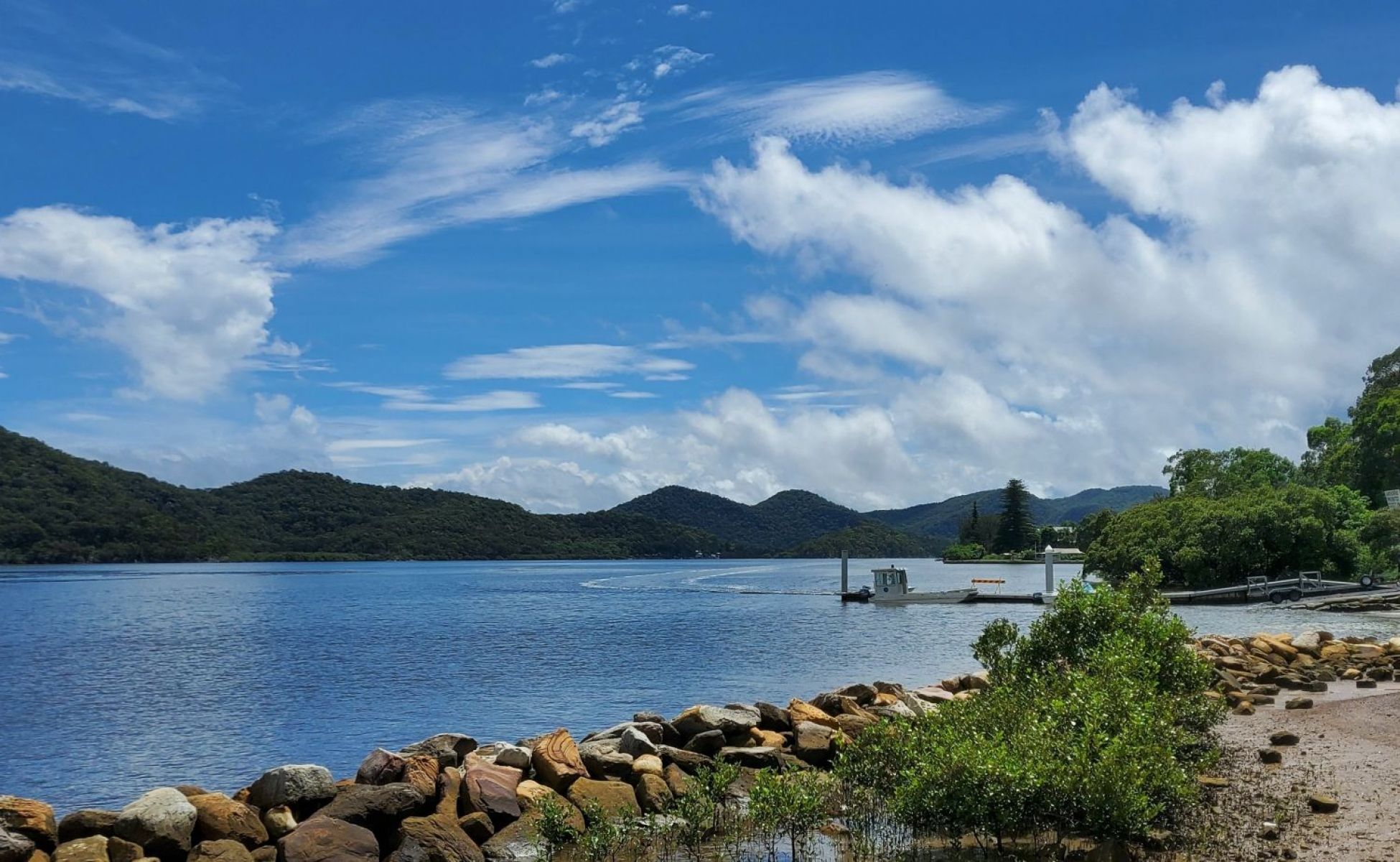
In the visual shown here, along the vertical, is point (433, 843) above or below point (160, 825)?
below

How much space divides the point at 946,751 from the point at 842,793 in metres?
4.25

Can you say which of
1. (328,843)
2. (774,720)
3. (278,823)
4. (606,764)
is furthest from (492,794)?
(774,720)

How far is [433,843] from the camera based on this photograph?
45.2 feet

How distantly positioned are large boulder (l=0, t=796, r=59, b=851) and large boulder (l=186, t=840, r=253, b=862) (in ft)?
3.26

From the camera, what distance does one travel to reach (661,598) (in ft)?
313

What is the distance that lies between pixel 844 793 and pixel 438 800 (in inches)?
237

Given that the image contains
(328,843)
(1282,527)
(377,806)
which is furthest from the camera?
(1282,527)

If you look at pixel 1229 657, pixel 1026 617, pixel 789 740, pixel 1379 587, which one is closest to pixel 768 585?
pixel 1026 617

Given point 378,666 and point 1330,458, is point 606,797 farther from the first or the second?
point 1330,458

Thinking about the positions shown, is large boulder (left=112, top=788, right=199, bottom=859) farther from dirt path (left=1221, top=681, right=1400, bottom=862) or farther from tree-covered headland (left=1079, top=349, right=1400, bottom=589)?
tree-covered headland (left=1079, top=349, right=1400, bottom=589)

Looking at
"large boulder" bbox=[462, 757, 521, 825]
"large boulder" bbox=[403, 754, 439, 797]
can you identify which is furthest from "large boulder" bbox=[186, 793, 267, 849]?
"large boulder" bbox=[462, 757, 521, 825]

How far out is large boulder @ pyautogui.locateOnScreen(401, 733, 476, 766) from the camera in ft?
54.7

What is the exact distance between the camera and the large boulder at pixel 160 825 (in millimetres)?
13133

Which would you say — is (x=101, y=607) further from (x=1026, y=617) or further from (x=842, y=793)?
(x=842, y=793)
